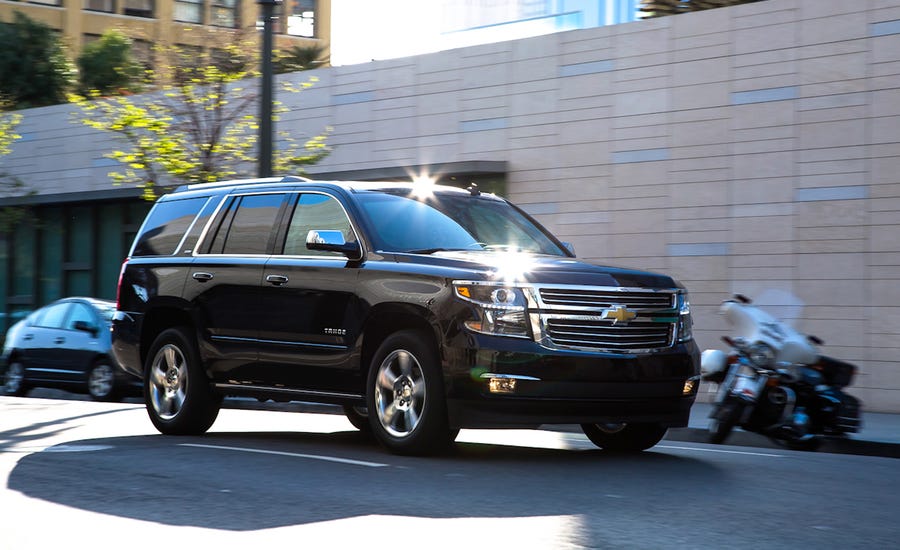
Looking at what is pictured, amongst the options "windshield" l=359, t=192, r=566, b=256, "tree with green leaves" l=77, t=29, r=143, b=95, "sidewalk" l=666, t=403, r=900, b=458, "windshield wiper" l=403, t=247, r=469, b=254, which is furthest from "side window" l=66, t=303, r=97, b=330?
"tree with green leaves" l=77, t=29, r=143, b=95

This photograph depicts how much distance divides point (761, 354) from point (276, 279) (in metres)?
4.07

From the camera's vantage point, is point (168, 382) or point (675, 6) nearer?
point (168, 382)

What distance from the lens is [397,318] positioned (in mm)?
9148

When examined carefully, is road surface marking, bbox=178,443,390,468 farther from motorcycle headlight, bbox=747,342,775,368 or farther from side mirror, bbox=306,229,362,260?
motorcycle headlight, bbox=747,342,775,368

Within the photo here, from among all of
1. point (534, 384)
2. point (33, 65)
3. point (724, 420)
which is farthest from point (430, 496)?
point (33, 65)

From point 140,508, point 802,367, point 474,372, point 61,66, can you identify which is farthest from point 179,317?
point 61,66

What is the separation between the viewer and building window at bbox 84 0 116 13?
54.0 m

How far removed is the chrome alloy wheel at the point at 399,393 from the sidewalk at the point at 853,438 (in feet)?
13.3

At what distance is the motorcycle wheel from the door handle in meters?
3.85

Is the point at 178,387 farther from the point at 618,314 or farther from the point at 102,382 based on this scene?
the point at 102,382

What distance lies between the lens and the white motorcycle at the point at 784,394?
36.3 feet

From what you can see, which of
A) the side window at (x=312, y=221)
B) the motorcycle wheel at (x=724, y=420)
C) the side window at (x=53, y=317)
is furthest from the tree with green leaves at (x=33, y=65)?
the motorcycle wheel at (x=724, y=420)

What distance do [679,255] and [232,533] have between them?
39.6 ft

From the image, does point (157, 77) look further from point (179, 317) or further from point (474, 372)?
point (474, 372)
